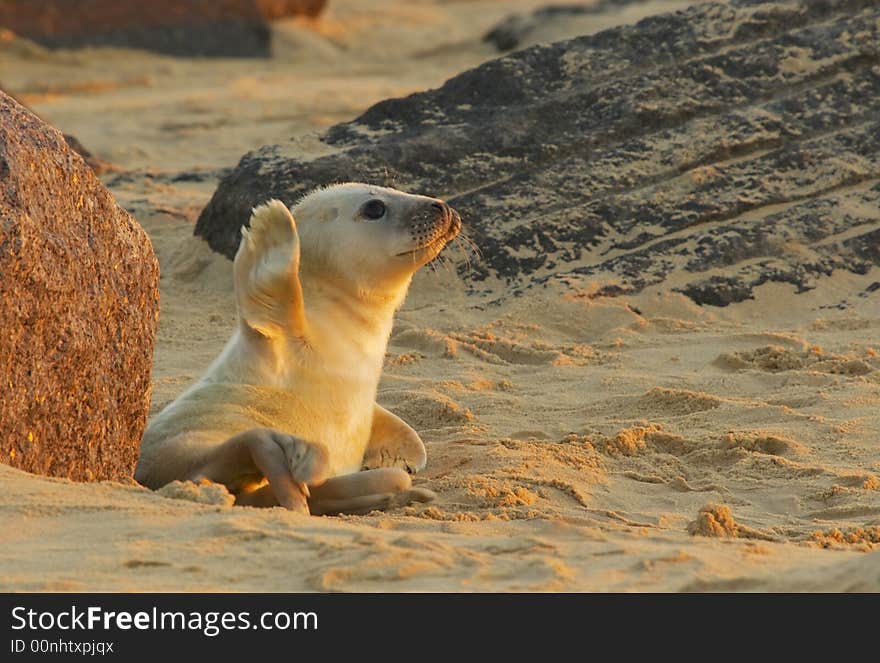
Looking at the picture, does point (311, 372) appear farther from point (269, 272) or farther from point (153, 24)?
point (153, 24)

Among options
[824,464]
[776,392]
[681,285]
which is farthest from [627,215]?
[824,464]

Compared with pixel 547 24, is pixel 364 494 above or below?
below

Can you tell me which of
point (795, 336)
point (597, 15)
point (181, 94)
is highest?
point (597, 15)

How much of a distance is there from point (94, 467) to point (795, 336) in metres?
3.76

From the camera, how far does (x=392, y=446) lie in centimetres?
539

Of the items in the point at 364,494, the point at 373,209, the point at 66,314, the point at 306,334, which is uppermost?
the point at 373,209

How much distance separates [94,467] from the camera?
14.9ft

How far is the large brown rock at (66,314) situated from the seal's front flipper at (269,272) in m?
0.33

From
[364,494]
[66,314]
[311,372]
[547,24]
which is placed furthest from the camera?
[547,24]

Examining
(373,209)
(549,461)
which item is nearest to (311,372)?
(373,209)

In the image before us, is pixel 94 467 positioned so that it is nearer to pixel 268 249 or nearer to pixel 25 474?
pixel 25 474

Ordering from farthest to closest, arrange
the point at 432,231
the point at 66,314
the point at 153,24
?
the point at 153,24 < the point at 432,231 < the point at 66,314

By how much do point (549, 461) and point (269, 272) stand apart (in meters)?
1.20

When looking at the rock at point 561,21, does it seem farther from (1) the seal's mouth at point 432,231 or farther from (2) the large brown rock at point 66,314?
(2) the large brown rock at point 66,314
